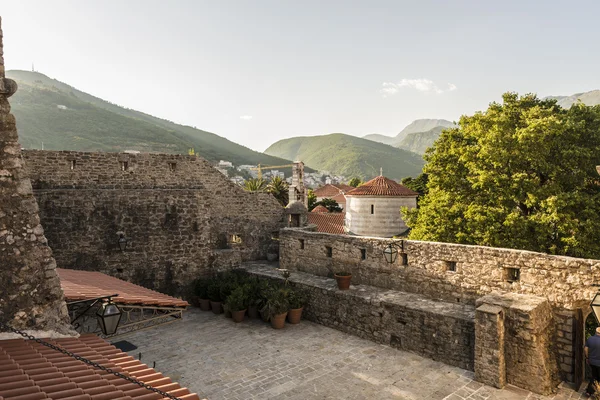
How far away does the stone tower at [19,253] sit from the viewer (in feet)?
15.9

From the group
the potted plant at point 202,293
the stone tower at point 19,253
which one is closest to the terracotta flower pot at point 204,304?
the potted plant at point 202,293

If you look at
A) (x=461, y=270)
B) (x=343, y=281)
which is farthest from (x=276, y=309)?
(x=461, y=270)

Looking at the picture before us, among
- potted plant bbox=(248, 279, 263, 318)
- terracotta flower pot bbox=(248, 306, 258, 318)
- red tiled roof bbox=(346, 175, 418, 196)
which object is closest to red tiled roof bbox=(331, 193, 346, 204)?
red tiled roof bbox=(346, 175, 418, 196)

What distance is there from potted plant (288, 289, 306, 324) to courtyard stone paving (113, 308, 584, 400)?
0.93ft

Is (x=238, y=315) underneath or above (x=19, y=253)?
underneath

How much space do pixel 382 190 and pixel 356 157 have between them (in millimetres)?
114575

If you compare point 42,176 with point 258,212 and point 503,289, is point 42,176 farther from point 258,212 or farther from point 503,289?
point 503,289

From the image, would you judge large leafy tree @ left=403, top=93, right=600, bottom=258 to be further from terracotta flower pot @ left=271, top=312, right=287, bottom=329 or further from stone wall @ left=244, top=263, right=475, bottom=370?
terracotta flower pot @ left=271, top=312, right=287, bottom=329

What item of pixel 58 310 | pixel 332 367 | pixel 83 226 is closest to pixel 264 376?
pixel 332 367

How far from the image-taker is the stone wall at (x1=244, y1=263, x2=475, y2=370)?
30.4 feet

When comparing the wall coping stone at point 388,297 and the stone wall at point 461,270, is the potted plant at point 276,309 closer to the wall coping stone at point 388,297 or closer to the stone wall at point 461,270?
the wall coping stone at point 388,297

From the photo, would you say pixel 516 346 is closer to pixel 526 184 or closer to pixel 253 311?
pixel 526 184

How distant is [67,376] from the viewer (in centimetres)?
408

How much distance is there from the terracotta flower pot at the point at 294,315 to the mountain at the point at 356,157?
97.5 meters
